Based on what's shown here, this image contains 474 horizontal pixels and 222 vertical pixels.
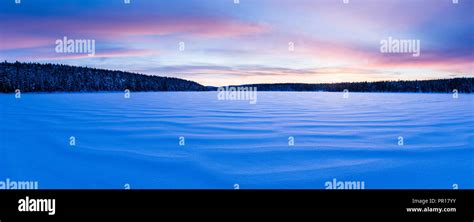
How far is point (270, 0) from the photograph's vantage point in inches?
134

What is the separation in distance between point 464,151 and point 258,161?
8.10 feet

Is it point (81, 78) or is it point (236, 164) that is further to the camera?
point (81, 78)

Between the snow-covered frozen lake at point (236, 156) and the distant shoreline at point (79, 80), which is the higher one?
the distant shoreline at point (79, 80)

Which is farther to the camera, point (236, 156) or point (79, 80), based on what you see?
point (79, 80)

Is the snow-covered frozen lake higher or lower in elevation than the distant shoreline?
lower

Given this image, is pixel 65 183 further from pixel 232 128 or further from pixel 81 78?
pixel 81 78

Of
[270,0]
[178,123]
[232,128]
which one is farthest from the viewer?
[178,123]

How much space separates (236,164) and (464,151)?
2723mm

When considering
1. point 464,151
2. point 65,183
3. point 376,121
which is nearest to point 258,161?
point 65,183

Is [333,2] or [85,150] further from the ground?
[333,2]
